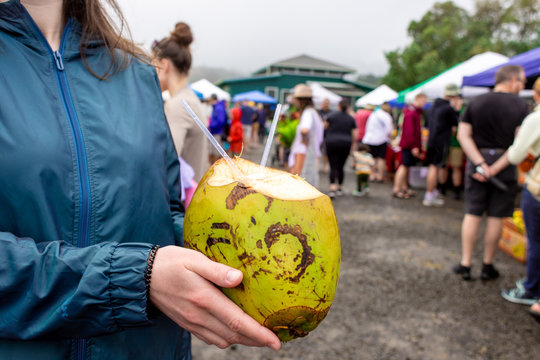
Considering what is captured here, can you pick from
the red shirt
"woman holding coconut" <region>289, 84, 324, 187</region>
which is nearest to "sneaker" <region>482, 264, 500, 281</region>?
"woman holding coconut" <region>289, 84, 324, 187</region>

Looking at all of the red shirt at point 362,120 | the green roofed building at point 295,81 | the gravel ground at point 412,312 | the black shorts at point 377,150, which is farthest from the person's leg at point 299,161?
the green roofed building at point 295,81

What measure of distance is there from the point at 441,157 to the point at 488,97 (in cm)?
298

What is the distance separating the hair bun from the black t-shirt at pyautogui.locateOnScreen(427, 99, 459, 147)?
200 inches

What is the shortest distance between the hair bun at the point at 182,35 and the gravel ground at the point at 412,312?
2148 mm

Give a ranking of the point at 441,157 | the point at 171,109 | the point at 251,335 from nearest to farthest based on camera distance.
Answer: the point at 251,335 → the point at 171,109 → the point at 441,157

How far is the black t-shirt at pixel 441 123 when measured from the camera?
6.48 meters

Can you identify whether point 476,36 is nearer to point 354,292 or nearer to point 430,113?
point 430,113

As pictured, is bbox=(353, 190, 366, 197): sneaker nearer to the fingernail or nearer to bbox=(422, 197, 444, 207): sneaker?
bbox=(422, 197, 444, 207): sneaker

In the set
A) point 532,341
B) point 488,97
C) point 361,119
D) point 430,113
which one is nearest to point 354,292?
point 532,341

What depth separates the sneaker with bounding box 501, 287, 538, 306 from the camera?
339 cm

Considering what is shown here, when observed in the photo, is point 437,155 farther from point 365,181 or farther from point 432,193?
point 365,181

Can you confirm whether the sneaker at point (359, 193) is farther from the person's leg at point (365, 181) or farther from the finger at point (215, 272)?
the finger at point (215, 272)

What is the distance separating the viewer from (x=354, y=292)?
11.9 feet

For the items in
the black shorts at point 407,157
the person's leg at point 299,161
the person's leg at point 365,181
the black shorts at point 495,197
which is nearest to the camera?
the black shorts at point 495,197
